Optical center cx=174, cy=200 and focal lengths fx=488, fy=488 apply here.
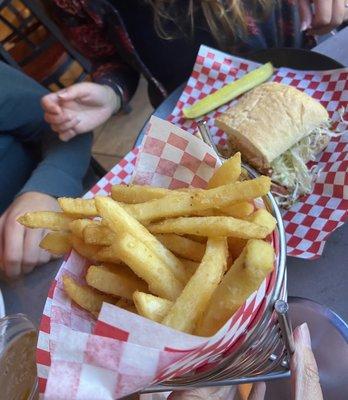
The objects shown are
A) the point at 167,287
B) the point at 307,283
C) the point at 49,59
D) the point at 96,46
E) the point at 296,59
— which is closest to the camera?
the point at 167,287

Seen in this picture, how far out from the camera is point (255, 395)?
2.64 ft

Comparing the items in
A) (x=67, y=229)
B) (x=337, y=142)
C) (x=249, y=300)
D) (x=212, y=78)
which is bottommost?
(x=337, y=142)

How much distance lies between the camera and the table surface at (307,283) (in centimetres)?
99

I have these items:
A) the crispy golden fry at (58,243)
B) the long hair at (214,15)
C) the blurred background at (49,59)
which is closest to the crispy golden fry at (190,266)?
the crispy golden fry at (58,243)

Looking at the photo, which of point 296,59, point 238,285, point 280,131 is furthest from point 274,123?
point 238,285

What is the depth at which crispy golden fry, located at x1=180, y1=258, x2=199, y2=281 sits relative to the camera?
0.77 metres

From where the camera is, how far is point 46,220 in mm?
839

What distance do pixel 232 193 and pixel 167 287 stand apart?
0.57 feet

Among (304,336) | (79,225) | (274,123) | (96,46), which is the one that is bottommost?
(274,123)

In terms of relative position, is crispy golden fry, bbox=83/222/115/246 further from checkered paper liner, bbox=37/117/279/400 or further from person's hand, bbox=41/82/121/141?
person's hand, bbox=41/82/121/141

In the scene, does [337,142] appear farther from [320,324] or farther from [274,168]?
[320,324]

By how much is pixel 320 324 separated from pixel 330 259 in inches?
7.0

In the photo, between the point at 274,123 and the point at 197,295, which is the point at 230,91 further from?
the point at 197,295

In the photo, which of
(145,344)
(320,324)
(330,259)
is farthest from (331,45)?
(145,344)
